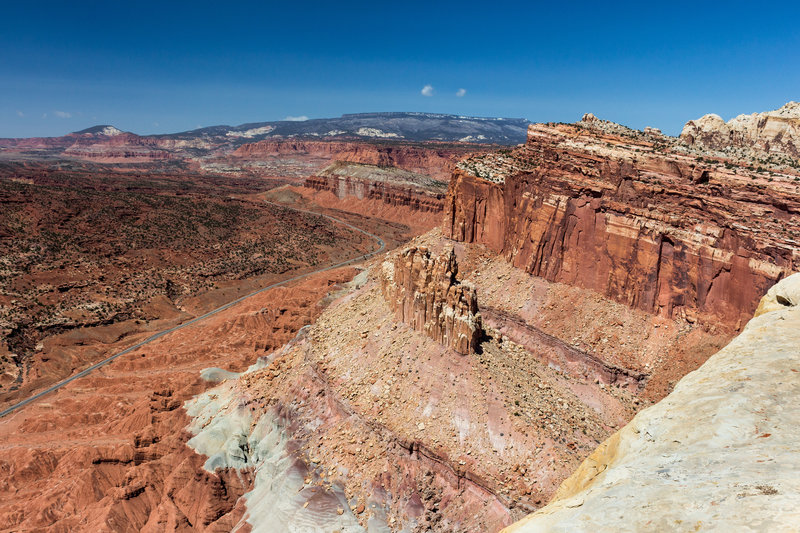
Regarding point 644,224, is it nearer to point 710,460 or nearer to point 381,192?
point 710,460

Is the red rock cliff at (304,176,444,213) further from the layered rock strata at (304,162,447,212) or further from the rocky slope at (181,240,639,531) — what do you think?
the rocky slope at (181,240,639,531)

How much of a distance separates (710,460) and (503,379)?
64.8 feet

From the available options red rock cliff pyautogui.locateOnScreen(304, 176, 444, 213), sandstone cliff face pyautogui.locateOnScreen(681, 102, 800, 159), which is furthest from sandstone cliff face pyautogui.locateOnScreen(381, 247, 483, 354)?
red rock cliff pyautogui.locateOnScreen(304, 176, 444, 213)

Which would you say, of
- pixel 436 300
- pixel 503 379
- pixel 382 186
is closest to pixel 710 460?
pixel 503 379

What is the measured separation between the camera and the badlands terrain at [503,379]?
12922 millimetres

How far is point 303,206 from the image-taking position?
574ft

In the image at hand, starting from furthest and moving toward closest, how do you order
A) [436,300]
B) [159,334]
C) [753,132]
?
[159,334]
[753,132]
[436,300]

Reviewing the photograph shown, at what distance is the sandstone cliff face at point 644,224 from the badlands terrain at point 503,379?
0.61 ft

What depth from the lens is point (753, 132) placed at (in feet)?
167

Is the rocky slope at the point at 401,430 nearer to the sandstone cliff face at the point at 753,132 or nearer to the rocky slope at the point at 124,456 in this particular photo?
the rocky slope at the point at 124,456

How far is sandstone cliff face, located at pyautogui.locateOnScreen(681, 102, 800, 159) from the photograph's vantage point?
158ft

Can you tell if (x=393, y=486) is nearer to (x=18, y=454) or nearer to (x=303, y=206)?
(x=18, y=454)

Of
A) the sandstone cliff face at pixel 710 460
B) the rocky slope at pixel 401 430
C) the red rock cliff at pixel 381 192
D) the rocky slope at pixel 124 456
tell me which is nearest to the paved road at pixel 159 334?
the rocky slope at pixel 124 456

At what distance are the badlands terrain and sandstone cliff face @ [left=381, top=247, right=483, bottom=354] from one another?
181 millimetres
